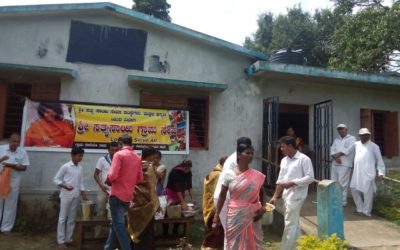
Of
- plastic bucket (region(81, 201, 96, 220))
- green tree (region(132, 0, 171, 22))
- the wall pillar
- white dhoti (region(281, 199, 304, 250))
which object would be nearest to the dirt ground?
plastic bucket (region(81, 201, 96, 220))

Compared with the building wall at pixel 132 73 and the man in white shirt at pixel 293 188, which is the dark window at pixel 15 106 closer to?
the building wall at pixel 132 73

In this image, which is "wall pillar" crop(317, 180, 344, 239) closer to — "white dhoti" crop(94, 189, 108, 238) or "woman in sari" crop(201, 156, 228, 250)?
"woman in sari" crop(201, 156, 228, 250)

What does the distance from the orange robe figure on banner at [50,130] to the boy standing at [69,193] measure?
45.8 inches

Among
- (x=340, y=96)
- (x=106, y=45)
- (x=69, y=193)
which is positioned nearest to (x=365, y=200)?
(x=340, y=96)

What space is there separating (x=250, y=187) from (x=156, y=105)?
4553mm

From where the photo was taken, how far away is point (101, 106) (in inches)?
289

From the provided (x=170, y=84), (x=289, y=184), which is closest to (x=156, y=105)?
(x=170, y=84)

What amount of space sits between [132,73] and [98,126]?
1.40 metres

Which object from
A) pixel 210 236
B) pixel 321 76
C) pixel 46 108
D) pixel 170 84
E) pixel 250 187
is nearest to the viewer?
pixel 250 187

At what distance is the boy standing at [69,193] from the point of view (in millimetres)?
5898

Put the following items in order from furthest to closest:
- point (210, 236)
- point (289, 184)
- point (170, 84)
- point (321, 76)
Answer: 1. point (321, 76)
2. point (170, 84)
3. point (210, 236)
4. point (289, 184)

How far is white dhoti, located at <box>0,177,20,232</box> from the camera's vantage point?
633cm

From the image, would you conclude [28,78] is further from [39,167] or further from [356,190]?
[356,190]

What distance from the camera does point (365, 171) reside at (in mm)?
7051
